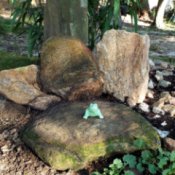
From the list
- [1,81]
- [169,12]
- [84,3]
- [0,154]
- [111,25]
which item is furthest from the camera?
[169,12]

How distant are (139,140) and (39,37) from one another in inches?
74.1

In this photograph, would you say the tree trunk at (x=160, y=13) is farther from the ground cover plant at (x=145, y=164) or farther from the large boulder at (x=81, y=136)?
the ground cover plant at (x=145, y=164)

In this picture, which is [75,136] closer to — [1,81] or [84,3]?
[1,81]

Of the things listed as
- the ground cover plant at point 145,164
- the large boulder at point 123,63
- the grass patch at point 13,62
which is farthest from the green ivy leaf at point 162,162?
the grass patch at point 13,62

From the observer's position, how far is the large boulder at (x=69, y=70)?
2.56 metres

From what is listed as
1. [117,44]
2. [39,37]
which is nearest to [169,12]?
[39,37]

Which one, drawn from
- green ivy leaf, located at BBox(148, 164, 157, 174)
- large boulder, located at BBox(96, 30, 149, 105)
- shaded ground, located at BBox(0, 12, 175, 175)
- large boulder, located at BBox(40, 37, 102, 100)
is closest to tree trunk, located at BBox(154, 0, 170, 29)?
large boulder, located at BBox(96, 30, 149, 105)

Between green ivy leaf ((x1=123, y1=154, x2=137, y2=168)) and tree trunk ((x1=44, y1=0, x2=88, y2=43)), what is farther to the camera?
tree trunk ((x1=44, y1=0, x2=88, y2=43))

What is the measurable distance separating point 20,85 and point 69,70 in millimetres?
327

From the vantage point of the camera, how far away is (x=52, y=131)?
2225mm

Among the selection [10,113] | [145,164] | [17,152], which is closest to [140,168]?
[145,164]

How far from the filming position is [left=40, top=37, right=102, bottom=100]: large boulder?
8.39 feet

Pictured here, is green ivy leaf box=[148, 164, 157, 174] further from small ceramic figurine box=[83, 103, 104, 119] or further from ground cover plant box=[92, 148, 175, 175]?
small ceramic figurine box=[83, 103, 104, 119]

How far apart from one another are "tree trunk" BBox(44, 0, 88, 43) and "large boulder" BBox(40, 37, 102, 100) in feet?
1.04
